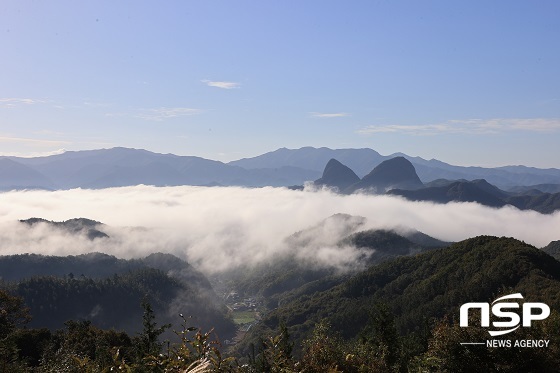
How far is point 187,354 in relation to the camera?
8867mm

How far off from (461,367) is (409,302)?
7670 inches

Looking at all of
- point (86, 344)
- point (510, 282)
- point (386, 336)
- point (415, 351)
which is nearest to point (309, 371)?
point (386, 336)

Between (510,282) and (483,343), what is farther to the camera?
(510,282)

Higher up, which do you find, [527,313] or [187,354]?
[187,354]

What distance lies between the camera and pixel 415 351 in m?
85.9

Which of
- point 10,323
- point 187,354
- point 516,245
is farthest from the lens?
point 516,245

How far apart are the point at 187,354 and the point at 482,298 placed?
185448 mm

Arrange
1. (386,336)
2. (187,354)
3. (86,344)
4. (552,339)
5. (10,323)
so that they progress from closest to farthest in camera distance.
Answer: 1. (187,354)
2. (552,339)
3. (10,323)
4. (386,336)
5. (86,344)

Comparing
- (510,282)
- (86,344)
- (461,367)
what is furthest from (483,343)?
(510,282)

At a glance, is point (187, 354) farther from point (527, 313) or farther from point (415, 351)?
point (415, 351)

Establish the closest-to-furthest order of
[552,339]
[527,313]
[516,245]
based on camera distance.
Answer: [527,313] < [552,339] < [516,245]

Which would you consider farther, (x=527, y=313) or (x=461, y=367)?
(x=527, y=313)

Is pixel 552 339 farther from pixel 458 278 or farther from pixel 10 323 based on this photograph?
pixel 458 278

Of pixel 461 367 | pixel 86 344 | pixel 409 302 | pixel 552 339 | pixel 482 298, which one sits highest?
pixel 461 367
